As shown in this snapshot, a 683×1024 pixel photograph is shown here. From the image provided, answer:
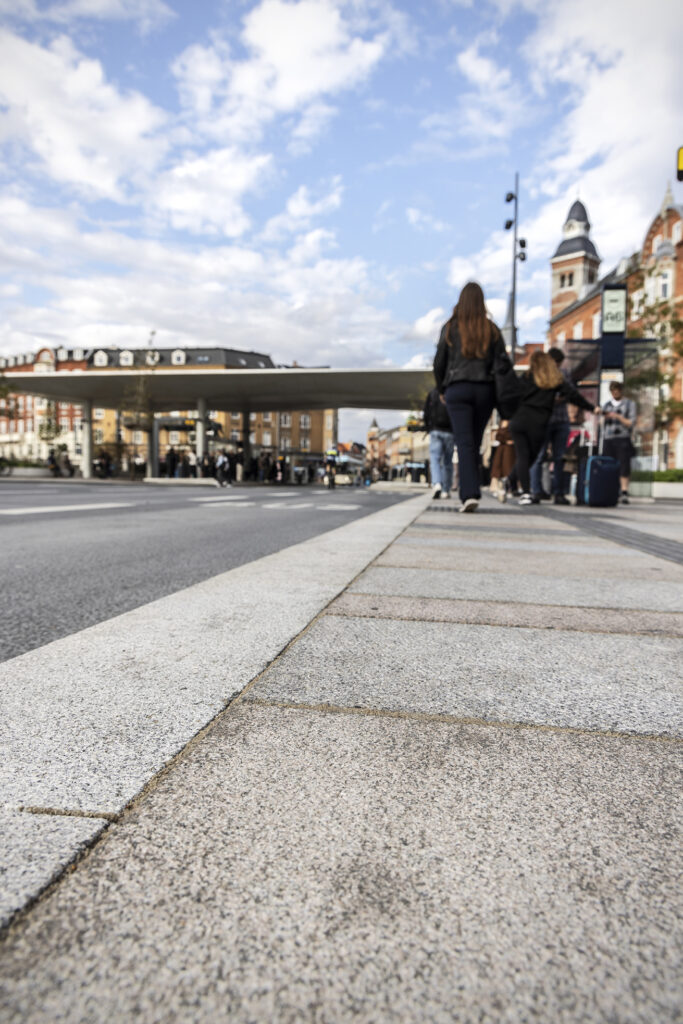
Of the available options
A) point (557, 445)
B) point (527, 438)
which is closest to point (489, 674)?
point (527, 438)

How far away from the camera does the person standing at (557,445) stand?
976 centimetres

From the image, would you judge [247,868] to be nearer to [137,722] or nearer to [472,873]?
[472,873]

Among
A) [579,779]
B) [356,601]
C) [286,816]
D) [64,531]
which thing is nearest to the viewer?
[286,816]

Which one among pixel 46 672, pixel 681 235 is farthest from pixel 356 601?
pixel 681 235

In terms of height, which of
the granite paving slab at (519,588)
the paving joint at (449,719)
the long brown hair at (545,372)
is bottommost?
the granite paving slab at (519,588)

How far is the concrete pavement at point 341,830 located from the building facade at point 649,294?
12.2 meters

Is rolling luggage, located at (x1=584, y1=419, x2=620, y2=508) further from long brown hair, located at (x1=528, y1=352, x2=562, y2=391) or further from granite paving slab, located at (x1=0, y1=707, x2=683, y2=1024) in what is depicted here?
granite paving slab, located at (x1=0, y1=707, x2=683, y2=1024)

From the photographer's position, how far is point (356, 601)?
8.64ft

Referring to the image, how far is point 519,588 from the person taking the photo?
3.09 m

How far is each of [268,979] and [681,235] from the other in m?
42.7

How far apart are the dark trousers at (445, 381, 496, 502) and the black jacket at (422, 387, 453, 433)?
78.5 inches

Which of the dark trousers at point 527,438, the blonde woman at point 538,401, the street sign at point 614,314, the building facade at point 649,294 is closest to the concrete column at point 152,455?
the building facade at point 649,294

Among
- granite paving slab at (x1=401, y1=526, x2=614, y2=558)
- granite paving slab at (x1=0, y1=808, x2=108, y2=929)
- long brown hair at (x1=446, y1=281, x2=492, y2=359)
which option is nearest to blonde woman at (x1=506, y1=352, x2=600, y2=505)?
long brown hair at (x1=446, y1=281, x2=492, y2=359)

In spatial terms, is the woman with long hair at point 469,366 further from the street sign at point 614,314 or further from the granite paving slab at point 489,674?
the street sign at point 614,314
